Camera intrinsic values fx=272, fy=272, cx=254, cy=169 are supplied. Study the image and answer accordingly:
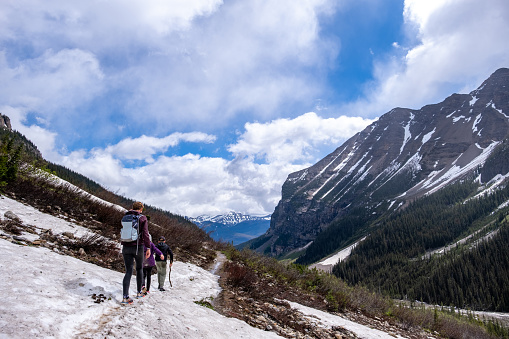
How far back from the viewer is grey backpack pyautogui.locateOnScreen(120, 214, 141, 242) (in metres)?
7.13

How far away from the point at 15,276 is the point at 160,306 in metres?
3.11

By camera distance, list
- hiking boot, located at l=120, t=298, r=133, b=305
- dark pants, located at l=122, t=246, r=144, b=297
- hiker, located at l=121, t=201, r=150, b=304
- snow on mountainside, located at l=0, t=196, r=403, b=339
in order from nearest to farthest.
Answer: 1. snow on mountainside, located at l=0, t=196, r=403, b=339
2. hiking boot, located at l=120, t=298, r=133, b=305
3. dark pants, located at l=122, t=246, r=144, b=297
4. hiker, located at l=121, t=201, r=150, b=304

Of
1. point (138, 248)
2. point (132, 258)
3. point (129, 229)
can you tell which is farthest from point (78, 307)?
point (138, 248)

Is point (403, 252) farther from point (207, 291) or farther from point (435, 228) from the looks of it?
point (207, 291)

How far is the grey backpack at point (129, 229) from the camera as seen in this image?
7133 millimetres

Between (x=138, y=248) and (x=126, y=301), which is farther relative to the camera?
(x=138, y=248)

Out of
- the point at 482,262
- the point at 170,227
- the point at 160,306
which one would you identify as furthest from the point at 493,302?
the point at 160,306

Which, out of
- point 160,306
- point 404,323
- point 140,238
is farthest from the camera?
point 404,323

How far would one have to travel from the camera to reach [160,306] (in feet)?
22.5

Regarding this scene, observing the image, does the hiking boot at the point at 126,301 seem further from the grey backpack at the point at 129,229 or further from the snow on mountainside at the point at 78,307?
the grey backpack at the point at 129,229

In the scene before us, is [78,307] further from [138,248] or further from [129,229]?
[138,248]

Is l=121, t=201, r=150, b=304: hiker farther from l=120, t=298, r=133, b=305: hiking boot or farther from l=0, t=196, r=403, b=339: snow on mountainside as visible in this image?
l=120, t=298, r=133, b=305: hiking boot

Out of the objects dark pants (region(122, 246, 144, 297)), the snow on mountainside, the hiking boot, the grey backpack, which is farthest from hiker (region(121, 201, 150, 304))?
the hiking boot

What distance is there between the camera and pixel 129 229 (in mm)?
7168
